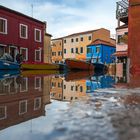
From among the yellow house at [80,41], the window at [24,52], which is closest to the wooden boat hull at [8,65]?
the window at [24,52]

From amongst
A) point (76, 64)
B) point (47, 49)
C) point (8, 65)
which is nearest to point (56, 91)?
point (8, 65)

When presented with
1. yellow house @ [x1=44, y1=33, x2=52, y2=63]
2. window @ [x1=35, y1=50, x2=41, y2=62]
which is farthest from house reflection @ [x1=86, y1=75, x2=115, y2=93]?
yellow house @ [x1=44, y1=33, x2=52, y2=63]

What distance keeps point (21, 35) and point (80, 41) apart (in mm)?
34004

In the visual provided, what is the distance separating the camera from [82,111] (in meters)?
5.45

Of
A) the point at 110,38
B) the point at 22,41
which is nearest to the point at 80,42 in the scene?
the point at 110,38

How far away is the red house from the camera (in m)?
34.3

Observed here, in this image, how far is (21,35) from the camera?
37.7 m

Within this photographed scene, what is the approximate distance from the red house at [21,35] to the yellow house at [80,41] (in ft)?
86.7

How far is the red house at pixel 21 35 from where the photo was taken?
34344mm

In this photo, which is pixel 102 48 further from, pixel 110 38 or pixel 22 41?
pixel 22 41

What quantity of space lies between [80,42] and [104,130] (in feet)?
220

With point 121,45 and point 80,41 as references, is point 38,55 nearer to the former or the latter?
point 121,45

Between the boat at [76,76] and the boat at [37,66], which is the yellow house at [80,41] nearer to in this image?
the boat at [37,66]

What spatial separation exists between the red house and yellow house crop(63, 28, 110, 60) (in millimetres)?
26439
